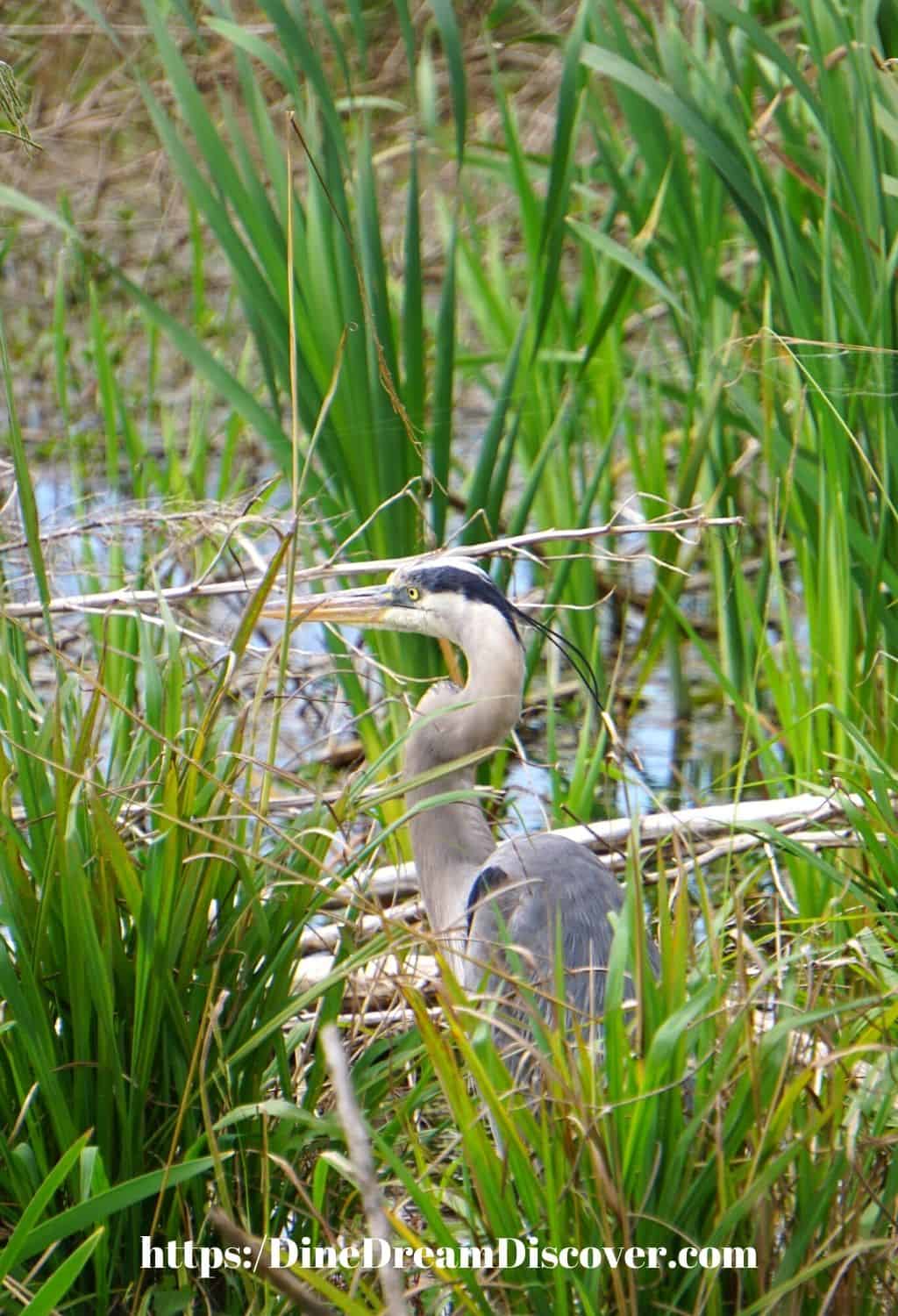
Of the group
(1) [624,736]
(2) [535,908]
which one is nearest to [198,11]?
(1) [624,736]

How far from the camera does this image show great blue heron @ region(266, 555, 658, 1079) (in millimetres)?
1920

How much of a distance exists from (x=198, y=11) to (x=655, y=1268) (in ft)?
15.1

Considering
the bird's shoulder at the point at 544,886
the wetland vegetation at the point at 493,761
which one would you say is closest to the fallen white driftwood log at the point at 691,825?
the wetland vegetation at the point at 493,761

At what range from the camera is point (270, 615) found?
2.05 meters

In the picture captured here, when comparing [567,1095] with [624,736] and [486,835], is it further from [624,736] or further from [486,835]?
[624,736]

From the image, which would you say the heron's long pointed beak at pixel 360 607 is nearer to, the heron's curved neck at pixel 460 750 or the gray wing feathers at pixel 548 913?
the heron's curved neck at pixel 460 750

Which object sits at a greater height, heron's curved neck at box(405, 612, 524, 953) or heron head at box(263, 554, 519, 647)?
heron head at box(263, 554, 519, 647)

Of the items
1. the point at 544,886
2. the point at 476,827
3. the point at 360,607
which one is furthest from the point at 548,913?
the point at 360,607

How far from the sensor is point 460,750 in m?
2.14

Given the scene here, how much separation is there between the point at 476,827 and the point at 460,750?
0.12m

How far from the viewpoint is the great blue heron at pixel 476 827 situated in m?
1.92

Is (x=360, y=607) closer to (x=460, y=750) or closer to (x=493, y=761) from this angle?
(x=460, y=750)

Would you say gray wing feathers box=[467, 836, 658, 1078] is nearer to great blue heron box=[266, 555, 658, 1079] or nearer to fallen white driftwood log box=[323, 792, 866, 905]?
great blue heron box=[266, 555, 658, 1079]

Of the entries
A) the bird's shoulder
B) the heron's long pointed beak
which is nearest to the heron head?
the heron's long pointed beak
